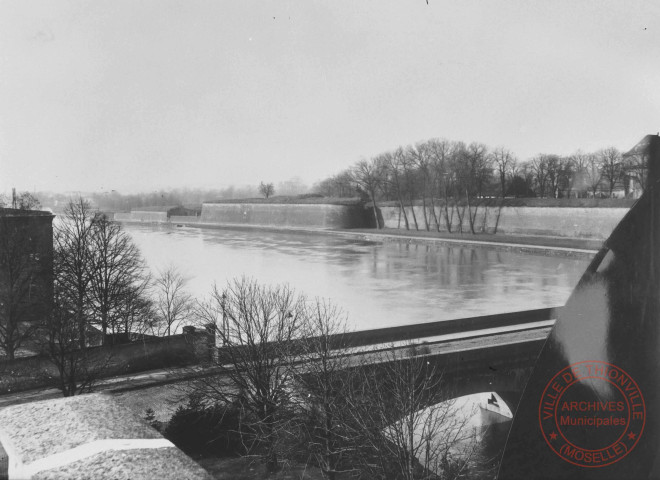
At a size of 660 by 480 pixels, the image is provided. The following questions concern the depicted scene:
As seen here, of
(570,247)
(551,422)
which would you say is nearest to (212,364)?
(551,422)

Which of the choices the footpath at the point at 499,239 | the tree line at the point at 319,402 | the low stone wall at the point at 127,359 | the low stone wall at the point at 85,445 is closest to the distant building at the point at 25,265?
the tree line at the point at 319,402

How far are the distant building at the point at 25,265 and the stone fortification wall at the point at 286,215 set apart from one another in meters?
28.5

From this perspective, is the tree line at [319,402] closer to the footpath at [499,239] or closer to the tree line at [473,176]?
the footpath at [499,239]

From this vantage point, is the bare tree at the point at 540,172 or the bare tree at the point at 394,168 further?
the bare tree at the point at 394,168

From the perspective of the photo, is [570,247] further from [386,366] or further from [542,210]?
[386,366]

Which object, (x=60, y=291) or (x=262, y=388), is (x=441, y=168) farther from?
(x=262, y=388)

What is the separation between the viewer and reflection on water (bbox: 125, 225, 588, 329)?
1548cm

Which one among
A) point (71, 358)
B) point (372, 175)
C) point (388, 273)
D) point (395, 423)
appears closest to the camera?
point (395, 423)

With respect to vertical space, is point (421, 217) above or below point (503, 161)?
below

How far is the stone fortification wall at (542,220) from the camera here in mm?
26938

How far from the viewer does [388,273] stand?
70.9ft

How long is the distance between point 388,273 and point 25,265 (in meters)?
12.7

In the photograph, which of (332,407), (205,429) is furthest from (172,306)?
(332,407)

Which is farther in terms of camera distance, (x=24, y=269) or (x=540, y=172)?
(x=540, y=172)
